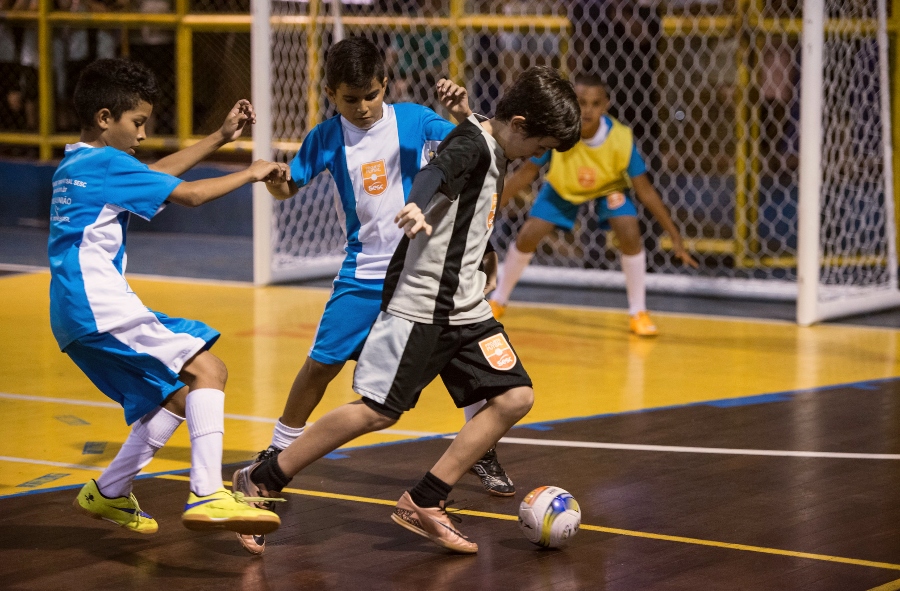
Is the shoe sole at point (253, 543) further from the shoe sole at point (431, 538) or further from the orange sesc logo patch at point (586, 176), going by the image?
the orange sesc logo patch at point (586, 176)

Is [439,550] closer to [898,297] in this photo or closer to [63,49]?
[898,297]

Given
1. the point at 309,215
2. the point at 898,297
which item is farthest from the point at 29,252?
the point at 898,297

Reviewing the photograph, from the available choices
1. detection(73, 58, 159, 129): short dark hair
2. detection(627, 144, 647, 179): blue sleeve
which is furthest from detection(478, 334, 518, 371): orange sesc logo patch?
detection(627, 144, 647, 179): blue sleeve

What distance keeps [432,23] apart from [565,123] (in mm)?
7440

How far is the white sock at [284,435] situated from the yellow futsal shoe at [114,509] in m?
0.64

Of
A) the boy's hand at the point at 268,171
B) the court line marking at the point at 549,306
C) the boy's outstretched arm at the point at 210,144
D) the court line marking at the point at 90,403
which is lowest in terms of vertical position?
the court line marking at the point at 90,403

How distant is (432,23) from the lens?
1084 centimetres

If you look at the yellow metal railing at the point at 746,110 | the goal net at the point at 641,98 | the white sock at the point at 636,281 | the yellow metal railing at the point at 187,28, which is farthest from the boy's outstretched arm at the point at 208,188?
the yellow metal railing at the point at 746,110

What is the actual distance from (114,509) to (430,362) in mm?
1003

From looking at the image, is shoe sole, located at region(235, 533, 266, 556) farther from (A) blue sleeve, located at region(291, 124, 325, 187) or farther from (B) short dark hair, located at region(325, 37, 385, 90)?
(B) short dark hair, located at region(325, 37, 385, 90)

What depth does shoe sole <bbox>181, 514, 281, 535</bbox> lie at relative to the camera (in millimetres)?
3441

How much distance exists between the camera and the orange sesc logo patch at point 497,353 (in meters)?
3.71

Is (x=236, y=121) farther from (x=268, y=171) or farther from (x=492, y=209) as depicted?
(x=492, y=209)

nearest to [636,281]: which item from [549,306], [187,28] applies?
[549,306]
